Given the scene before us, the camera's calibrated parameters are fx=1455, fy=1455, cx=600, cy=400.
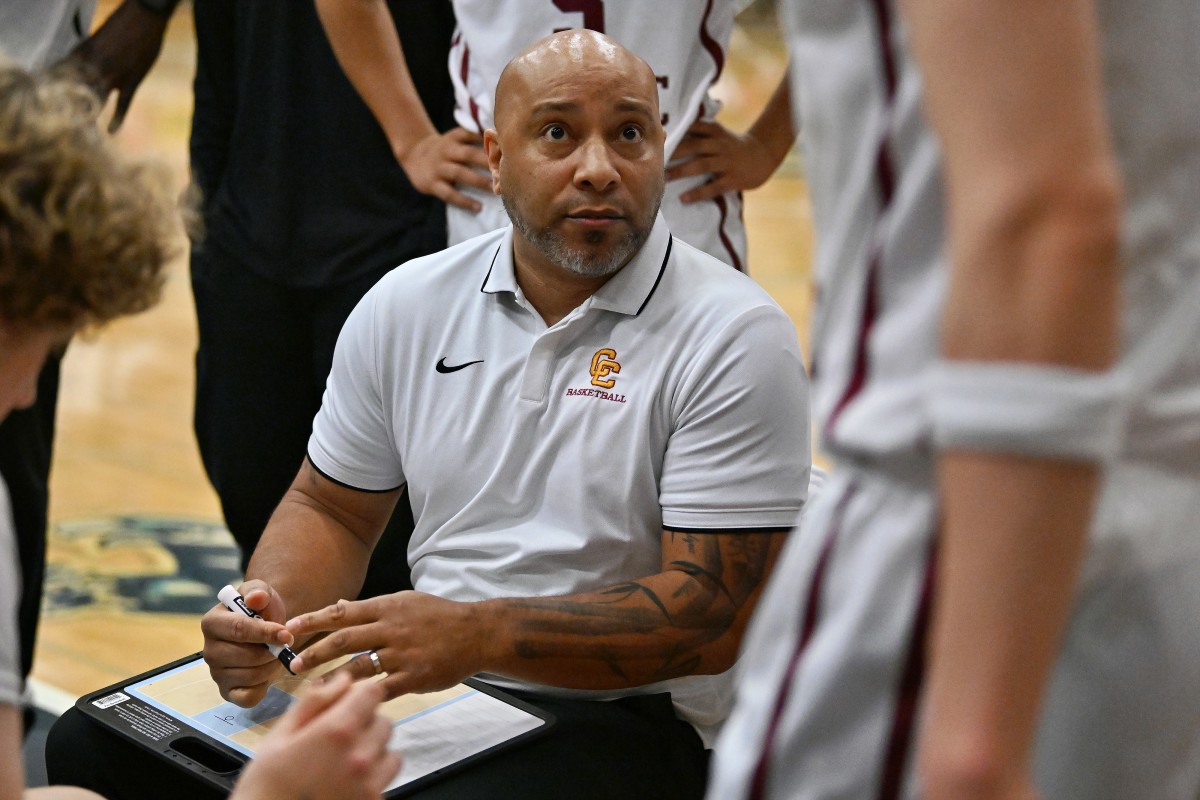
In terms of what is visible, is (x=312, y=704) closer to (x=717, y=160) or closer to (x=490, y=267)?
(x=490, y=267)

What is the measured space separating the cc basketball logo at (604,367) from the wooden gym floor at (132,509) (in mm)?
632

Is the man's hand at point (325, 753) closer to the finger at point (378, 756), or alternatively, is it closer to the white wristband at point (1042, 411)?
the finger at point (378, 756)

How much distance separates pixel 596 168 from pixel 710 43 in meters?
0.60

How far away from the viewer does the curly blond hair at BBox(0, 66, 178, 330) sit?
4.00 feet

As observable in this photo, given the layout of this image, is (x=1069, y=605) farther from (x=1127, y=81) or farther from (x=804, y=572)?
(x=1127, y=81)

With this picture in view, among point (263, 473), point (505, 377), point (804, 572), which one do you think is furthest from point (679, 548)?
point (263, 473)

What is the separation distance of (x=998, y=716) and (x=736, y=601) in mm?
1203

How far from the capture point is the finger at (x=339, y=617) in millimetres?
1866

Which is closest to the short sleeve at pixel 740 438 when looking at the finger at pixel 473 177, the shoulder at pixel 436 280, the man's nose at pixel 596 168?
the man's nose at pixel 596 168

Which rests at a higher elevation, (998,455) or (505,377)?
(998,455)

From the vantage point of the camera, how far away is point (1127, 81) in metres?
0.88

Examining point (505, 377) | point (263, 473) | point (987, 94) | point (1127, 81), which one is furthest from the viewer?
point (263, 473)

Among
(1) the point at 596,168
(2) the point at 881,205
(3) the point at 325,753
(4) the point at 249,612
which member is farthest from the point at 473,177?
(2) the point at 881,205

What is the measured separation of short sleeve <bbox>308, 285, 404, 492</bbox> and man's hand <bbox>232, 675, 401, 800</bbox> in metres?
1.05
